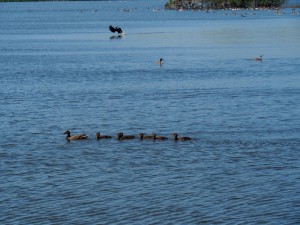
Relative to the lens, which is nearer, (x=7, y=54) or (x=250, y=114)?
(x=250, y=114)

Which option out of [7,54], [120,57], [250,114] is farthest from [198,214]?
[7,54]

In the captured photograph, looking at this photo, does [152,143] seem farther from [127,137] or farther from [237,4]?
[237,4]

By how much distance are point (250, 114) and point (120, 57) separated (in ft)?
108

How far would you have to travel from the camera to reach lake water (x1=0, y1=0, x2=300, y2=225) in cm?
2175

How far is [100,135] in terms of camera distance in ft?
103

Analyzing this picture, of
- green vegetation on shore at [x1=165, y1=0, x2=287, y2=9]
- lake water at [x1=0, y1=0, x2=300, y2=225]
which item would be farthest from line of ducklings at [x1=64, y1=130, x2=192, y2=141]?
green vegetation on shore at [x1=165, y1=0, x2=287, y2=9]

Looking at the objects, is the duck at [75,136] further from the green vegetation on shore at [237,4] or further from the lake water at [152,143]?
the green vegetation on shore at [237,4]

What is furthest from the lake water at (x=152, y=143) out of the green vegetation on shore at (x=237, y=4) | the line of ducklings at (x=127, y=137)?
the green vegetation on shore at (x=237, y=4)

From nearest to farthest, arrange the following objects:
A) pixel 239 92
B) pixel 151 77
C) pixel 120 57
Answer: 1. pixel 239 92
2. pixel 151 77
3. pixel 120 57

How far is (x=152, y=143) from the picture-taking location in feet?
97.8

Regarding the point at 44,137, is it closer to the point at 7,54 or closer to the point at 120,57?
the point at 120,57

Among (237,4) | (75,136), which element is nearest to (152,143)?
(75,136)

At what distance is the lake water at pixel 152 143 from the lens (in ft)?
71.4

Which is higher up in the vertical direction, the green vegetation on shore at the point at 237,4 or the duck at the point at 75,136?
the duck at the point at 75,136
